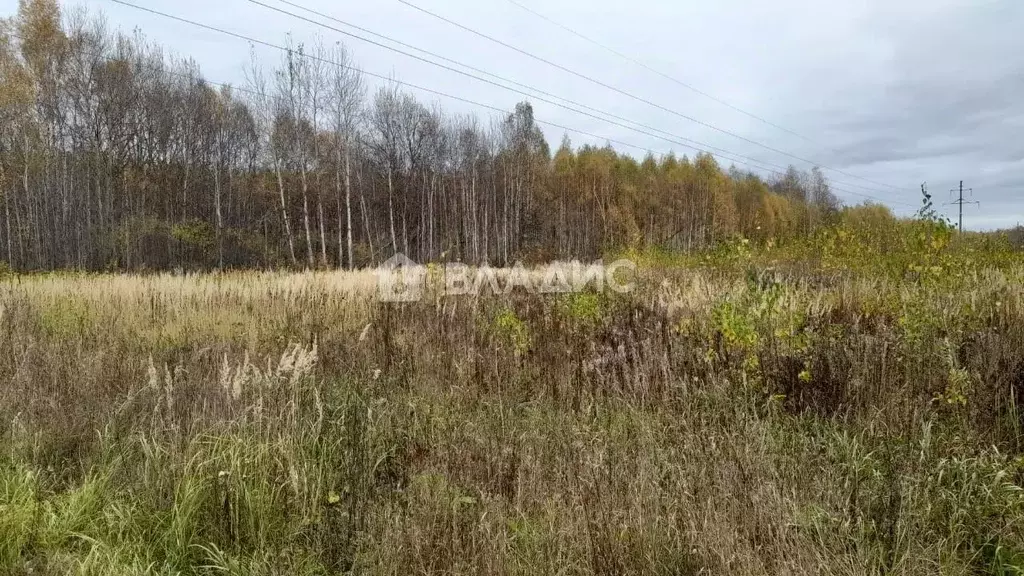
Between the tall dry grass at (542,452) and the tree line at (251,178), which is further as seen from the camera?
the tree line at (251,178)

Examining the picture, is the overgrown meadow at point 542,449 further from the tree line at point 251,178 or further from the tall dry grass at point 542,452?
the tree line at point 251,178

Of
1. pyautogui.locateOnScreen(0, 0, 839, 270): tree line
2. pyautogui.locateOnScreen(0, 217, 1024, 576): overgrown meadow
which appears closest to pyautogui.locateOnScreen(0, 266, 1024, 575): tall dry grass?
pyautogui.locateOnScreen(0, 217, 1024, 576): overgrown meadow

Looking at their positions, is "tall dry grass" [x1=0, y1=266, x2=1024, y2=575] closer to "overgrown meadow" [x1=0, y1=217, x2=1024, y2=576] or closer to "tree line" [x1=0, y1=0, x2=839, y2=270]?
"overgrown meadow" [x1=0, y1=217, x2=1024, y2=576]

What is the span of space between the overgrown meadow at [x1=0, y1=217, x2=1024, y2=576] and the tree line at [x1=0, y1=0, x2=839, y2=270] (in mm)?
10378

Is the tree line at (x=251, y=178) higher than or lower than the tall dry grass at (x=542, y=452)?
higher

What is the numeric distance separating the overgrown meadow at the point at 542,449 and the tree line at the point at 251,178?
10.4 m

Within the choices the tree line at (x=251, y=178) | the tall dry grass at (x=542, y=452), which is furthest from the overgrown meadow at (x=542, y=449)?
the tree line at (x=251, y=178)

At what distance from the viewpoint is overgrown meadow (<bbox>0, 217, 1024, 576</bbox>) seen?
210 centimetres

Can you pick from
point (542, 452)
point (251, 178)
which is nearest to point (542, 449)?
point (542, 452)

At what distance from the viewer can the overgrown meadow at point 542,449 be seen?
2.10 m

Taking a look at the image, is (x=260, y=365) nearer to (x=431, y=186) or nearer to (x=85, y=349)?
(x=85, y=349)

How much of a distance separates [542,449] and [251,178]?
116 feet

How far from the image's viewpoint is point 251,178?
3319 centimetres

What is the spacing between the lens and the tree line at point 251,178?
72.2ft
